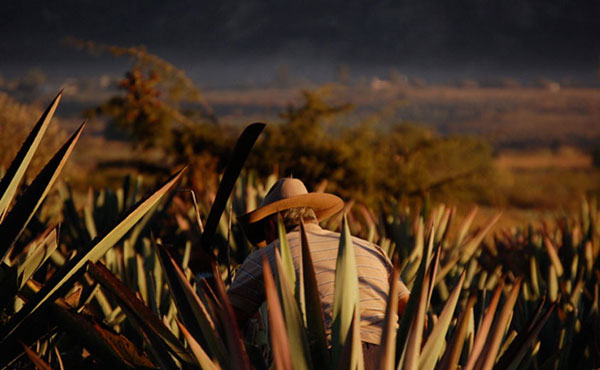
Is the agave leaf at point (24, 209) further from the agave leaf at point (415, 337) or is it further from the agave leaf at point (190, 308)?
the agave leaf at point (415, 337)

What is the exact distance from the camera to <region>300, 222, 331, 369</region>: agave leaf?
Answer: 1613 millimetres

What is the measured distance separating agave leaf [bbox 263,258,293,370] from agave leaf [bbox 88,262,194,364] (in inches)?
15.3

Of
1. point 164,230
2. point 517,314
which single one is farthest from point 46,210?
point 517,314

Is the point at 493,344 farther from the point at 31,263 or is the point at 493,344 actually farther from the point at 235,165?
the point at 31,263

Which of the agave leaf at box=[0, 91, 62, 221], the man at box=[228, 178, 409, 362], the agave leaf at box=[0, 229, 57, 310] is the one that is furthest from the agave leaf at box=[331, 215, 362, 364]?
the agave leaf at box=[0, 91, 62, 221]

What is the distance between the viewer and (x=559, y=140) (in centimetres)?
9569

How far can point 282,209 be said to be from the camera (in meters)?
2.71

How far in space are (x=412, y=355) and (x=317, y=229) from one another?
3.92 ft

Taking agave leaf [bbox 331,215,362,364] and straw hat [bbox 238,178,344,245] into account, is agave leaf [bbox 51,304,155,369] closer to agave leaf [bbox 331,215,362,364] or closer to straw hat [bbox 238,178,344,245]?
agave leaf [bbox 331,215,362,364]

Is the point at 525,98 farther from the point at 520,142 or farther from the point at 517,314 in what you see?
the point at 517,314

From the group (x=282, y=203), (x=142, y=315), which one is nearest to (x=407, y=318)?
(x=142, y=315)

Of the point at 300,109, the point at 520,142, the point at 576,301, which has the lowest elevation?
the point at 520,142

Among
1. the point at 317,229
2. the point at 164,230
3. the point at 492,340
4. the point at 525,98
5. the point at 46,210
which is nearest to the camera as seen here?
the point at 492,340

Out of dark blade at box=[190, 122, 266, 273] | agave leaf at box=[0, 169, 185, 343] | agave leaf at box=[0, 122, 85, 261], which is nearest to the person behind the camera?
dark blade at box=[190, 122, 266, 273]
